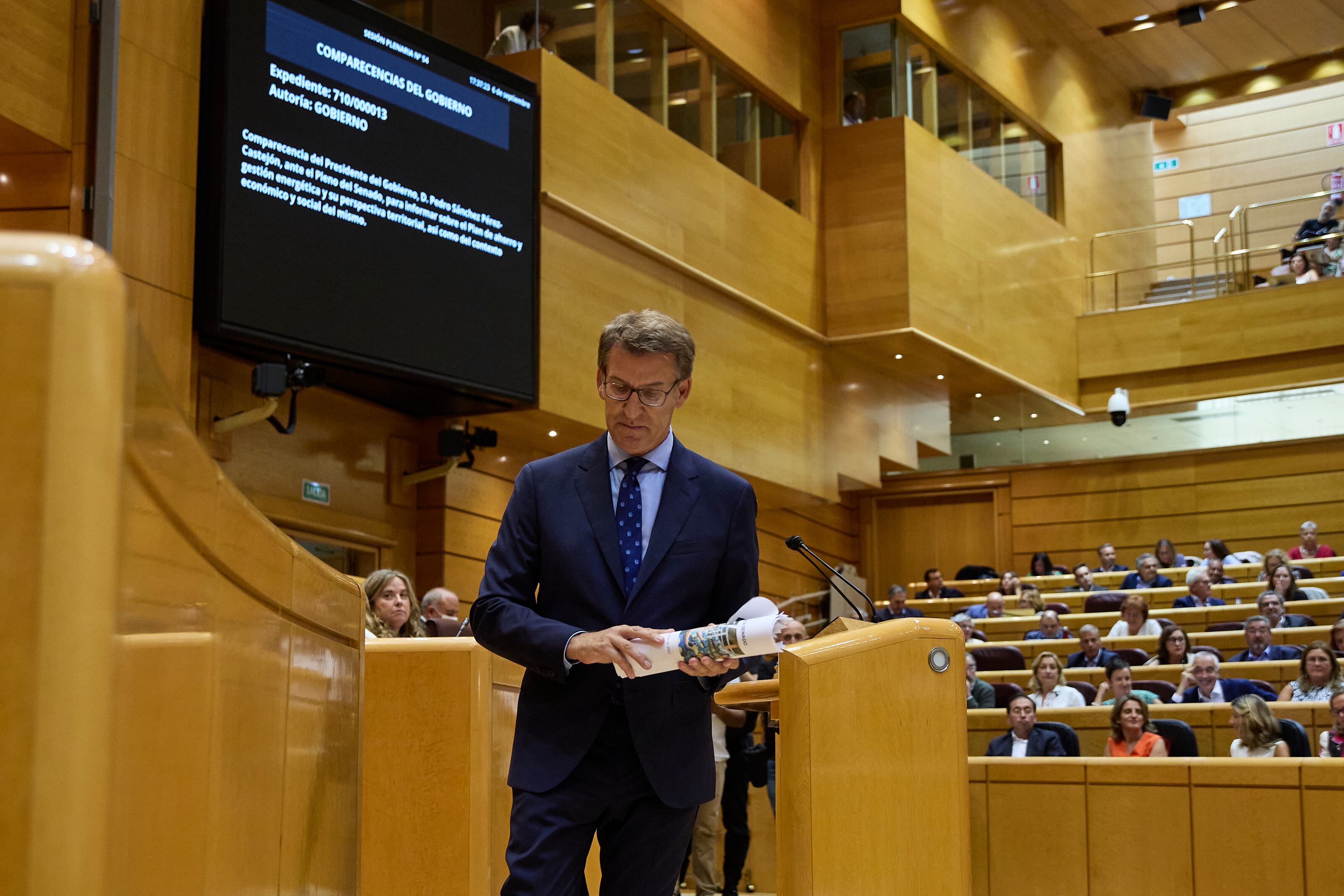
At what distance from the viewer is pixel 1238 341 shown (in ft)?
50.3

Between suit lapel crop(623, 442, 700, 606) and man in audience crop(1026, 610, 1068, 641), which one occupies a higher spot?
suit lapel crop(623, 442, 700, 606)

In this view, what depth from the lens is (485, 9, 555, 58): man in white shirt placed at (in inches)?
376

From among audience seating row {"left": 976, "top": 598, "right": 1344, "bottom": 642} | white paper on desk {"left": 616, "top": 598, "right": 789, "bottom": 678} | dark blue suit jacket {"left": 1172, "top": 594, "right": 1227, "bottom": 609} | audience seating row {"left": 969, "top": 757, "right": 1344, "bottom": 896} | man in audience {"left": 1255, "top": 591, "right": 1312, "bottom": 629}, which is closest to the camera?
white paper on desk {"left": 616, "top": 598, "right": 789, "bottom": 678}

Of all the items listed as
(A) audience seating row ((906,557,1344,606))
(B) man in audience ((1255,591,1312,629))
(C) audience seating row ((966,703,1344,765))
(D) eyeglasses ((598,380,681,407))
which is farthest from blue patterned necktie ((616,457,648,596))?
(A) audience seating row ((906,557,1344,606))

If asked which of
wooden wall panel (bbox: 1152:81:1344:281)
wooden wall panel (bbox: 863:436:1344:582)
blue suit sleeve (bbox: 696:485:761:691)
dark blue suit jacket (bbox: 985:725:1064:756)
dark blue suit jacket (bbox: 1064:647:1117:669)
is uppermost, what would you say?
wooden wall panel (bbox: 1152:81:1344:281)

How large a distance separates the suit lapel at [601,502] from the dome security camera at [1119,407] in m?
13.6

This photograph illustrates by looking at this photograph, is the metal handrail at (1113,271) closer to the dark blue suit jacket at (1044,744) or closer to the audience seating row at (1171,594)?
the audience seating row at (1171,594)

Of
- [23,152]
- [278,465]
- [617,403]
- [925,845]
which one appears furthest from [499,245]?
[617,403]

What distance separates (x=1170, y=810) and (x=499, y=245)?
506 centimetres

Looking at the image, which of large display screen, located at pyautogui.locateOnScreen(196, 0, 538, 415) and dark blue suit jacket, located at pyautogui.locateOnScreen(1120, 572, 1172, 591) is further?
dark blue suit jacket, located at pyautogui.locateOnScreen(1120, 572, 1172, 591)

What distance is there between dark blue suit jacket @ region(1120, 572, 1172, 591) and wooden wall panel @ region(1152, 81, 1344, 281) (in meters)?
6.63

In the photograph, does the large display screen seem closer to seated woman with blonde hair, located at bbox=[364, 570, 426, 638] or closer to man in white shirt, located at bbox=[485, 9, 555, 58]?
man in white shirt, located at bbox=[485, 9, 555, 58]

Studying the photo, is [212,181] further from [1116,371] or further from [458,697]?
[1116,371]

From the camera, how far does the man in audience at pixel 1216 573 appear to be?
11898 mm
